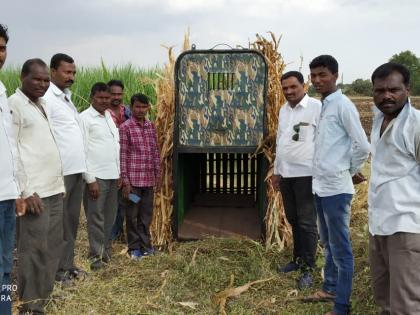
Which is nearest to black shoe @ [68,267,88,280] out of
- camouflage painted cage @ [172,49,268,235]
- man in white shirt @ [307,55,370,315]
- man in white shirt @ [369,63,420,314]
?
camouflage painted cage @ [172,49,268,235]

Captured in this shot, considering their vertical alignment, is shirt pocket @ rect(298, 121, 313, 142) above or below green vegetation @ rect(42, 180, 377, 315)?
above

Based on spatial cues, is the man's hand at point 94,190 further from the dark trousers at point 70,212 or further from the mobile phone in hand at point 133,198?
the mobile phone in hand at point 133,198

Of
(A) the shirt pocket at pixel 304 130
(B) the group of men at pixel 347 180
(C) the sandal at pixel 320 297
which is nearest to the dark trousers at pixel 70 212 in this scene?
(B) the group of men at pixel 347 180

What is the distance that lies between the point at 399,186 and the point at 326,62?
129cm

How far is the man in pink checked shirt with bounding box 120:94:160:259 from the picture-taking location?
4781mm

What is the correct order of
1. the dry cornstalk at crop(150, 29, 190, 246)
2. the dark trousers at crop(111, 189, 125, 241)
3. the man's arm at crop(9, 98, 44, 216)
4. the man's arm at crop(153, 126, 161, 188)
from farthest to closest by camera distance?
the dark trousers at crop(111, 189, 125, 241) < the dry cornstalk at crop(150, 29, 190, 246) < the man's arm at crop(153, 126, 161, 188) < the man's arm at crop(9, 98, 44, 216)

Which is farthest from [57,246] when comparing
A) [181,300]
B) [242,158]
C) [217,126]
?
[242,158]

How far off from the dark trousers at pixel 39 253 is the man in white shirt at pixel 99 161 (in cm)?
82

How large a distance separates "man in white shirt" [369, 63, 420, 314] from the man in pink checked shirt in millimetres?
2715

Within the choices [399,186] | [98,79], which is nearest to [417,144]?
[399,186]

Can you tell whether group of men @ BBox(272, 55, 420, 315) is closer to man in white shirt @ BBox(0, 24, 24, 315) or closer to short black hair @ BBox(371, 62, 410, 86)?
short black hair @ BBox(371, 62, 410, 86)

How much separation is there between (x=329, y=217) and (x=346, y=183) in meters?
0.27

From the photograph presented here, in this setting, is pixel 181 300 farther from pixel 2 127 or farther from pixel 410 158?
pixel 410 158

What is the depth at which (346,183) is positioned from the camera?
3354 millimetres
